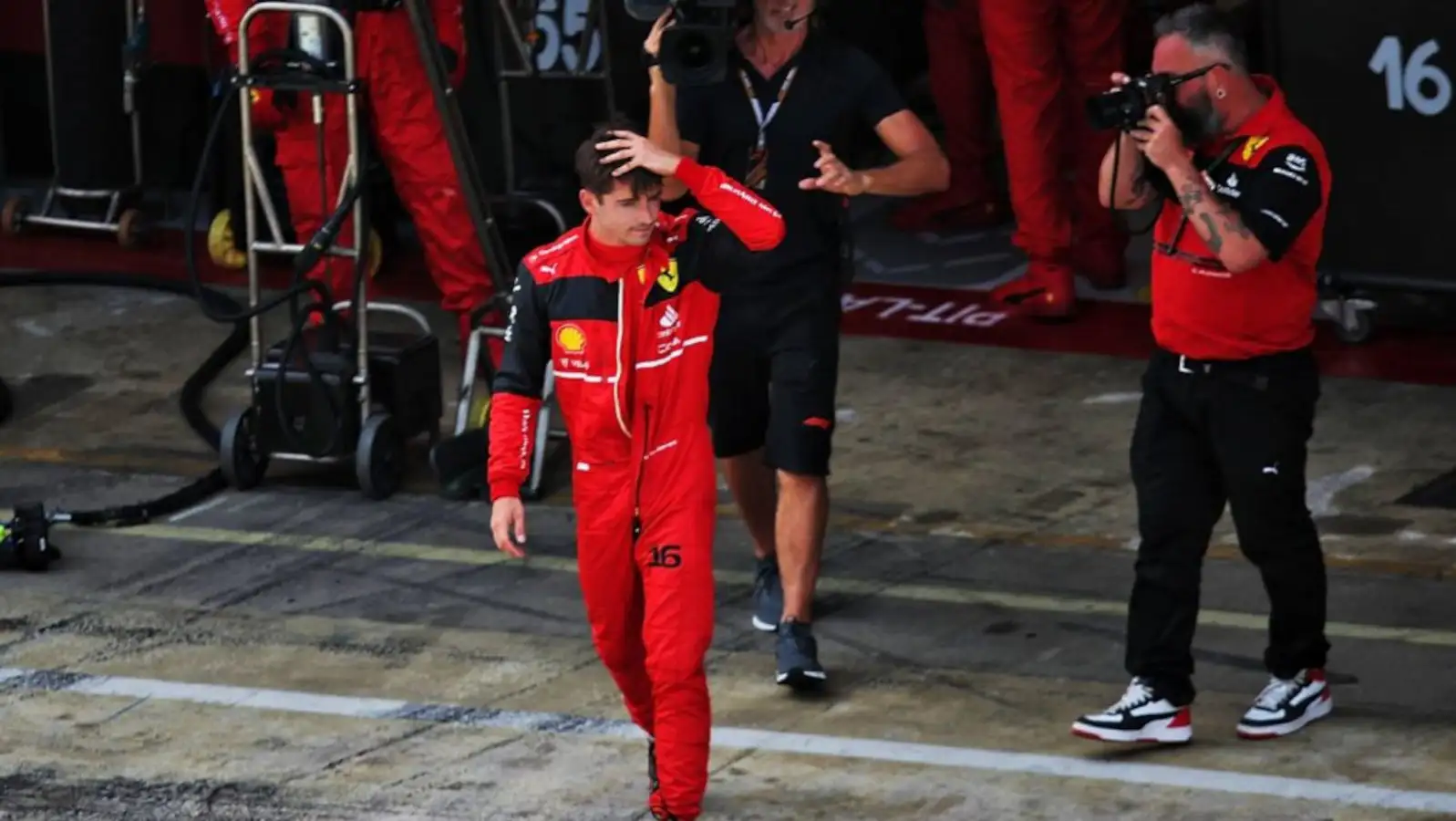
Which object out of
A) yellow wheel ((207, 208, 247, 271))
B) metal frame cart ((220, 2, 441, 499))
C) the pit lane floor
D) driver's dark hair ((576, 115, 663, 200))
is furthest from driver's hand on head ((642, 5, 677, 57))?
yellow wheel ((207, 208, 247, 271))

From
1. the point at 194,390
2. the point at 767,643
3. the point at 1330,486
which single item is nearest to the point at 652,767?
the point at 767,643

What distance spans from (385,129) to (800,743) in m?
4.15

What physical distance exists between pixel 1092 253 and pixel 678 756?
6.40 metres

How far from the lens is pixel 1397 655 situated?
26.5 feet

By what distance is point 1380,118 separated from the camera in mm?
11094

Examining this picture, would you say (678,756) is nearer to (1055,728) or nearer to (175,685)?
(1055,728)

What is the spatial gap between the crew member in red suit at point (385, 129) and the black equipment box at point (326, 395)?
0.52 metres

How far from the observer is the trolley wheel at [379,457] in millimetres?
9805

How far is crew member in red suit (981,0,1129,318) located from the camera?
1172cm

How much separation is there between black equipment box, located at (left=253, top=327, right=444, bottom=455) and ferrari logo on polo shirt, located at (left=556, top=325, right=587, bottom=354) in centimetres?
326

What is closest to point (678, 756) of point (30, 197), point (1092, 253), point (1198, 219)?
point (1198, 219)

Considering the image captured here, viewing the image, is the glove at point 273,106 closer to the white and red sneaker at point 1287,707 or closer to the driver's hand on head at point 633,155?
the driver's hand on head at point 633,155

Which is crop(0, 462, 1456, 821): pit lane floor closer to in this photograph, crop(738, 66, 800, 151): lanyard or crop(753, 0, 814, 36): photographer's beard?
crop(738, 66, 800, 151): lanyard

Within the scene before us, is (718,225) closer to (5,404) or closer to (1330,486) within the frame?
(1330,486)
